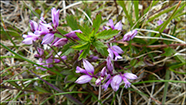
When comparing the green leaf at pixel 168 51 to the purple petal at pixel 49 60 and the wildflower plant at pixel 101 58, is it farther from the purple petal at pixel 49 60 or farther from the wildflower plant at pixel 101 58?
the purple petal at pixel 49 60

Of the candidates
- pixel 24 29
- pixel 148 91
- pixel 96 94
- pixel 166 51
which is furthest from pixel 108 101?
pixel 24 29

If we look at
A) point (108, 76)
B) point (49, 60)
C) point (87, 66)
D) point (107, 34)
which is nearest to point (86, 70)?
point (87, 66)

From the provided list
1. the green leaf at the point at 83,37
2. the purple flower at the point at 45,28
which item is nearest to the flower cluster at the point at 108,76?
the green leaf at the point at 83,37

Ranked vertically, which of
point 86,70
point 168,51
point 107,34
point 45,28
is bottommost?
point 168,51

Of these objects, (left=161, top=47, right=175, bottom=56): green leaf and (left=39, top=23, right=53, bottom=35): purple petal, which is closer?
(left=39, top=23, right=53, bottom=35): purple petal

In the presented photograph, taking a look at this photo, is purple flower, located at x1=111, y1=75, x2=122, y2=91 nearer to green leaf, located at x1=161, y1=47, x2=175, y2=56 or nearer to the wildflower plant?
the wildflower plant

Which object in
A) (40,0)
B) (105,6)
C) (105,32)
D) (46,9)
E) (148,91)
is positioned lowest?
(148,91)

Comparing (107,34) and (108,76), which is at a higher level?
(107,34)

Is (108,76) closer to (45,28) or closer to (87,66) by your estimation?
(87,66)

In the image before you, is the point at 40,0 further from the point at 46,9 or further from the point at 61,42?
the point at 61,42

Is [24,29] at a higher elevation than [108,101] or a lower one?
higher

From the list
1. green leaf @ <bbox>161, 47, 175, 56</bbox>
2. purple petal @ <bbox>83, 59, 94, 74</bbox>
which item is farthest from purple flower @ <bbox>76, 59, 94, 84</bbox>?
green leaf @ <bbox>161, 47, 175, 56</bbox>
